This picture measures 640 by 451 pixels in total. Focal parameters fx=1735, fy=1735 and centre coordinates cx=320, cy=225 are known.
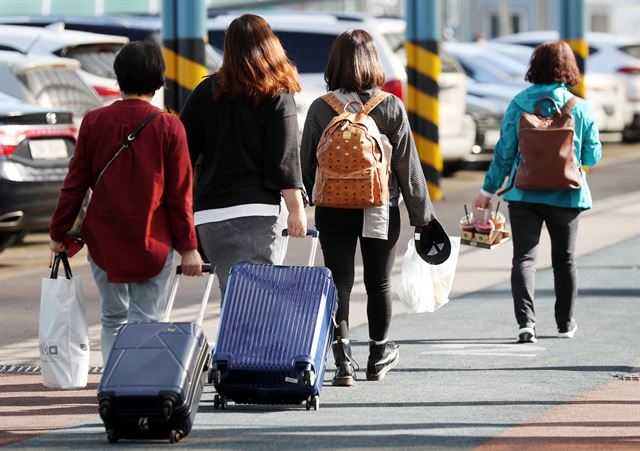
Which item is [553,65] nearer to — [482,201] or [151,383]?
[482,201]

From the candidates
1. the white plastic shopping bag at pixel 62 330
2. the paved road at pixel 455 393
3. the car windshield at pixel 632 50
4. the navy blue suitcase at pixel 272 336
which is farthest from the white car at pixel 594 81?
the white plastic shopping bag at pixel 62 330

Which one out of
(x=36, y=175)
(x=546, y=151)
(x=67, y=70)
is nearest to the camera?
(x=546, y=151)

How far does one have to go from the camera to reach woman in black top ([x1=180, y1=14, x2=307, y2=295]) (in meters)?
7.31

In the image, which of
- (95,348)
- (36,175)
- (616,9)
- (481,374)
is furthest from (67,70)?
(616,9)

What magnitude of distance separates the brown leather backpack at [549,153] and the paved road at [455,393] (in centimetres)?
86

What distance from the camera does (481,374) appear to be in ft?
27.3

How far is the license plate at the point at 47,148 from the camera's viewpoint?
13188mm

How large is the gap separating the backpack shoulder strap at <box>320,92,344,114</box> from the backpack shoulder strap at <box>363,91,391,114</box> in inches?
4.3

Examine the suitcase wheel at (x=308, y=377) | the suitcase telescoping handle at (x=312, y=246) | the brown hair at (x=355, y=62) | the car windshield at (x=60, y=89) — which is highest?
the brown hair at (x=355, y=62)

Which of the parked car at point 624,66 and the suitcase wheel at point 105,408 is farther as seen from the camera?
the parked car at point 624,66

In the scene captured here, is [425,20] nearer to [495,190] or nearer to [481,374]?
[495,190]

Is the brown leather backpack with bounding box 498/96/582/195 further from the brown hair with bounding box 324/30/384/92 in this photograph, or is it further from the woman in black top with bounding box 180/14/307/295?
the woman in black top with bounding box 180/14/307/295

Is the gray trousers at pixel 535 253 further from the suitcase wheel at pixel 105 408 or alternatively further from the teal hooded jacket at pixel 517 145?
the suitcase wheel at pixel 105 408

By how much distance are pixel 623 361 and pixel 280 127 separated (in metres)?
2.39
